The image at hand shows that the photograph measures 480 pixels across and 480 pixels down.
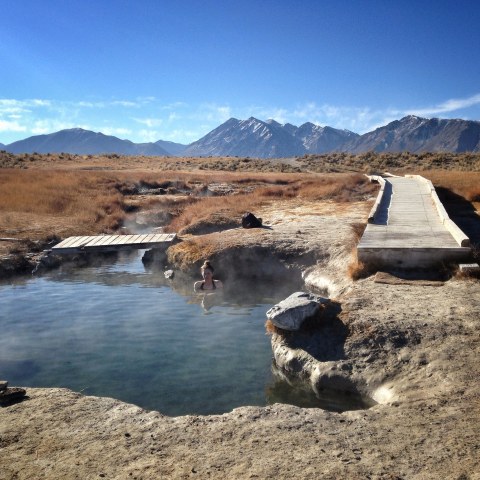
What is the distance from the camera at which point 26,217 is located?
2391cm

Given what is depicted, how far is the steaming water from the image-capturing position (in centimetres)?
811

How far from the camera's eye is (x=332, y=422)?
5.93 meters

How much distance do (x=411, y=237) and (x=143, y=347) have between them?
768cm

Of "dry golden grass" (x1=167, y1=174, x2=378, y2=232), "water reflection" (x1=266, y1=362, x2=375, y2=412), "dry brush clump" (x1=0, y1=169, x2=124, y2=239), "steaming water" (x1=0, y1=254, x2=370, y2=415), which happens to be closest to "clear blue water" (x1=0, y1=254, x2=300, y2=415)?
"steaming water" (x1=0, y1=254, x2=370, y2=415)

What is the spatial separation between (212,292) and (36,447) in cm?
925

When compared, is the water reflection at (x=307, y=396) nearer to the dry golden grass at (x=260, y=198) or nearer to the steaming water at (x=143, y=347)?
the steaming water at (x=143, y=347)

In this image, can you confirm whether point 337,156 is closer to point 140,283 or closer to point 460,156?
point 460,156

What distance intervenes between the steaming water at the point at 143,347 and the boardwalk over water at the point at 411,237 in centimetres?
333

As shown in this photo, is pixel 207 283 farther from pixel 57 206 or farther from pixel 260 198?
pixel 57 206

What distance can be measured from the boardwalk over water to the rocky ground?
1.52 metres

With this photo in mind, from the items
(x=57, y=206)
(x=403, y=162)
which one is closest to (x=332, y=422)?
(x=57, y=206)

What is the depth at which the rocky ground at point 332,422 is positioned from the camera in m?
4.94

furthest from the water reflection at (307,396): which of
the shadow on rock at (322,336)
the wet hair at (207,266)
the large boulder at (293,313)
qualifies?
the wet hair at (207,266)

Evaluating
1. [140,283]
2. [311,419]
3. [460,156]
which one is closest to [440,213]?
[140,283]
